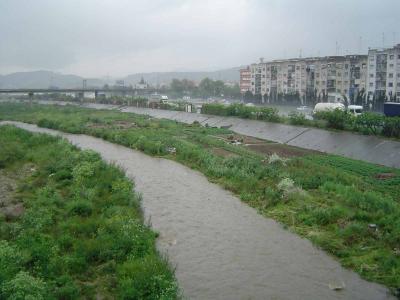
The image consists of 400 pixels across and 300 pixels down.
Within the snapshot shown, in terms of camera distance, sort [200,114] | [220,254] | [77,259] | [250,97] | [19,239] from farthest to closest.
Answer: [250,97], [200,114], [220,254], [19,239], [77,259]

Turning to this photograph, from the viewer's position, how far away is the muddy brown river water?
8.77 m

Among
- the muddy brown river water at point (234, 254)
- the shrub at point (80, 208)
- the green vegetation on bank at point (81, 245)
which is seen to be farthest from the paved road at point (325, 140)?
the shrub at point (80, 208)

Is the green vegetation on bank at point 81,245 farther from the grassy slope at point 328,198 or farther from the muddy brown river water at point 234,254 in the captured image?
the grassy slope at point 328,198

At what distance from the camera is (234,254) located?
10578 millimetres

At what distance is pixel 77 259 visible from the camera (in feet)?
29.7

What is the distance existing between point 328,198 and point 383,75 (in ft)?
132

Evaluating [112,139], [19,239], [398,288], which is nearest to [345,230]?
[398,288]

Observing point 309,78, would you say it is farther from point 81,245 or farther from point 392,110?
point 81,245

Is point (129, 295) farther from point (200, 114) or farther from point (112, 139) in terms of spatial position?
point (200, 114)

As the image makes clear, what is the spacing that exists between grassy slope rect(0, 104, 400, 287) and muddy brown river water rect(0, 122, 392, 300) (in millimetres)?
445

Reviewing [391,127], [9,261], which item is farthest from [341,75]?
[9,261]

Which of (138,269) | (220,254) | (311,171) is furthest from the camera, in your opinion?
(311,171)

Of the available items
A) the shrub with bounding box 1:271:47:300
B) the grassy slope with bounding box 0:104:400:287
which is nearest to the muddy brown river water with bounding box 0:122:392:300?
the grassy slope with bounding box 0:104:400:287

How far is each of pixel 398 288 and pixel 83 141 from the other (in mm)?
27078
